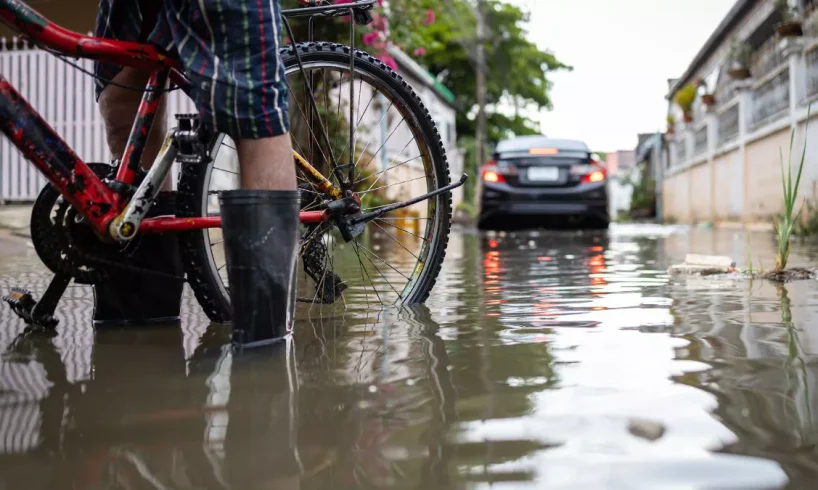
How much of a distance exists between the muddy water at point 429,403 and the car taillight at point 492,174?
829 centimetres

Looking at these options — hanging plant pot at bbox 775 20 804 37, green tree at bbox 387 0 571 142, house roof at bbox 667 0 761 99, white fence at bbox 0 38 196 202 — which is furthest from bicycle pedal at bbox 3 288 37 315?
green tree at bbox 387 0 571 142

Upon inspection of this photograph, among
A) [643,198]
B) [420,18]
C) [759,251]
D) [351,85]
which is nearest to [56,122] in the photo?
[420,18]

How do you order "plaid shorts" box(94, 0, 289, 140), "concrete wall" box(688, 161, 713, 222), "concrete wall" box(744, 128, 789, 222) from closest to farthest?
"plaid shorts" box(94, 0, 289, 140), "concrete wall" box(744, 128, 789, 222), "concrete wall" box(688, 161, 713, 222)

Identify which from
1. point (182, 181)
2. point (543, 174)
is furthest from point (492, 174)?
point (182, 181)

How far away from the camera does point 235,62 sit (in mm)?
1986

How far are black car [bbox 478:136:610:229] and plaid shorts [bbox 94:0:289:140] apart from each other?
29.3 ft

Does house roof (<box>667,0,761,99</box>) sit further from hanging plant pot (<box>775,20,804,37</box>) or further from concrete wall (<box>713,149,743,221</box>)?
hanging plant pot (<box>775,20,804,37</box>)

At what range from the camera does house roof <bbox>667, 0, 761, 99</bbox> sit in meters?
18.3

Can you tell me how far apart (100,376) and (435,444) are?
35.1 inches

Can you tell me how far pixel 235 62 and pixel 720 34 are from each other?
2126cm

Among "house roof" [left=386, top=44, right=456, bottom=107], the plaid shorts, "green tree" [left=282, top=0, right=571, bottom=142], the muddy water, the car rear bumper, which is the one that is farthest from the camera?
"green tree" [left=282, top=0, right=571, bottom=142]

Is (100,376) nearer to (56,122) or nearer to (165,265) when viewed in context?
(165,265)

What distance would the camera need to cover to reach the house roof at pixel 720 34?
1828 cm

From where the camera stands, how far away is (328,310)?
2.94m
